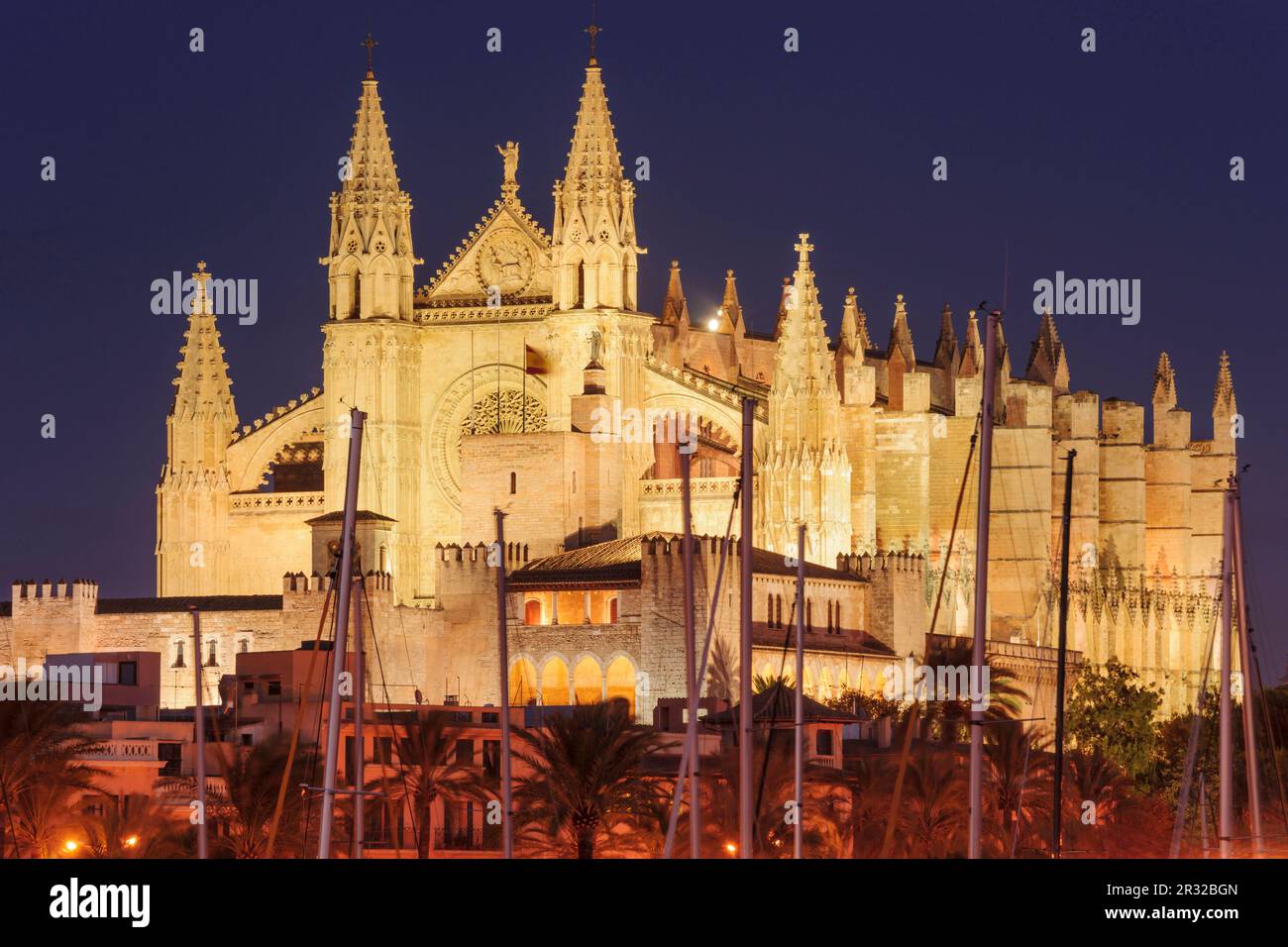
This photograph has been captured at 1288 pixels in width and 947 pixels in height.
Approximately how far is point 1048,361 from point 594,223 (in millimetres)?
23437

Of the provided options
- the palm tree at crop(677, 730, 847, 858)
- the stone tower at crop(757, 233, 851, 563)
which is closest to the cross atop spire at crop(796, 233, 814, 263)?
the stone tower at crop(757, 233, 851, 563)

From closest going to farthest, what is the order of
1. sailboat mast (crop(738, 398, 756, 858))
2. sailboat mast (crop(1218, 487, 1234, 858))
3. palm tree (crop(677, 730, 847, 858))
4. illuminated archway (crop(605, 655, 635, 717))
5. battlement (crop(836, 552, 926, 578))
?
sailboat mast (crop(738, 398, 756, 858)), sailboat mast (crop(1218, 487, 1234, 858)), palm tree (crop(677, 730, 847, 858)), illuminated archway (crop(605, 655, 635, 717)), battlement (crop(836, 552, 926, 578))

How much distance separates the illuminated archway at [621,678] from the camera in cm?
6719

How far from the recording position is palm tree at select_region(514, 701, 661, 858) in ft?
158

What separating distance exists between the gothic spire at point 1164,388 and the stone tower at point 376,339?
2971 centimetres

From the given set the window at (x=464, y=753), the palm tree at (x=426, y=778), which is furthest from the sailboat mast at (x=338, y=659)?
the window at (x=464, y=753)

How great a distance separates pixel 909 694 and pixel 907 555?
4623 mm

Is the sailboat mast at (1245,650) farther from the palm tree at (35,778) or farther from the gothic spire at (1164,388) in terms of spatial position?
the gothic spire at (1164,388)

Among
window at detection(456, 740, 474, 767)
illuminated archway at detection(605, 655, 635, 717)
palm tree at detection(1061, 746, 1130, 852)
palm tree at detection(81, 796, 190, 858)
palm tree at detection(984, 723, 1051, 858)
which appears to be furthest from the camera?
illuminated archway at detection(605, 655, 635, 717)

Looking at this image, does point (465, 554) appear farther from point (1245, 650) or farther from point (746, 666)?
point (746, 666)

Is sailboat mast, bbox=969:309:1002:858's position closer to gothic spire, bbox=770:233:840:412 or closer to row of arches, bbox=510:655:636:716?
row of arches, bbox=510:655:636:716

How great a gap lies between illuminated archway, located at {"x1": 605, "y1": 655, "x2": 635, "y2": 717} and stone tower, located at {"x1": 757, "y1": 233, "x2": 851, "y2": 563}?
6491 mm
